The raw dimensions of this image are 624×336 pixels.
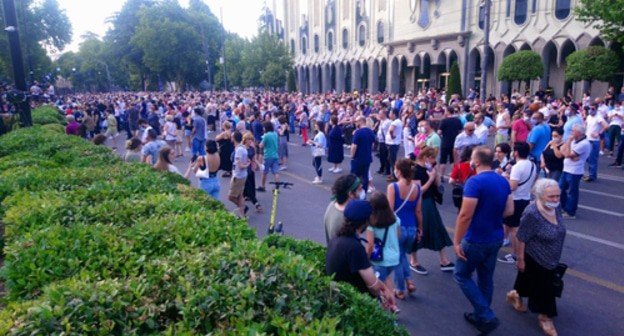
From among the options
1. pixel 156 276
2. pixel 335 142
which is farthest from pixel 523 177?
pixel 335 142

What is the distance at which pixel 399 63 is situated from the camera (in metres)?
42.3

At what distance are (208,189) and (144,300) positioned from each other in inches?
217

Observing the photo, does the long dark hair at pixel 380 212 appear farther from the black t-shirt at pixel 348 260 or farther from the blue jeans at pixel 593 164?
the blue jeans at pixel 593 164

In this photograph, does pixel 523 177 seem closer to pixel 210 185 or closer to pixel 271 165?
pixel 210 185

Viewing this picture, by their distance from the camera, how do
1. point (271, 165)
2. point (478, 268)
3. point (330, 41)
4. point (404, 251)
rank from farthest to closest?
point (330, 41) → point (271, 165) → point (404, 251) → point (478, 268)

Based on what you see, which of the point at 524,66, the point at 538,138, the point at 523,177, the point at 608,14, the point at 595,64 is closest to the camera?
the point at 523,177

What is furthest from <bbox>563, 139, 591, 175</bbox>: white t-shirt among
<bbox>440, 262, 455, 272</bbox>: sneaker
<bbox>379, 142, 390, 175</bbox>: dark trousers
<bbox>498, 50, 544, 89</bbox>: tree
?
<bbox>498, 50, 544, 89</bbox>: tree

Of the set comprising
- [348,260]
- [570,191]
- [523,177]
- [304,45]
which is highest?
[304,45]

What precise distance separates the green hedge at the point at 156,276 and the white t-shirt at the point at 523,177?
3.60 meters

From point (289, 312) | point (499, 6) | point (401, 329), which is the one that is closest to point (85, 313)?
point (289, 312)

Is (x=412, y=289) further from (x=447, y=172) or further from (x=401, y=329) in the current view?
(x=447, y=172)

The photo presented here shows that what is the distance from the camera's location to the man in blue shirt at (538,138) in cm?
977

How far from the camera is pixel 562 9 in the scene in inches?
1080

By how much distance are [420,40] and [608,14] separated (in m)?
19.8
